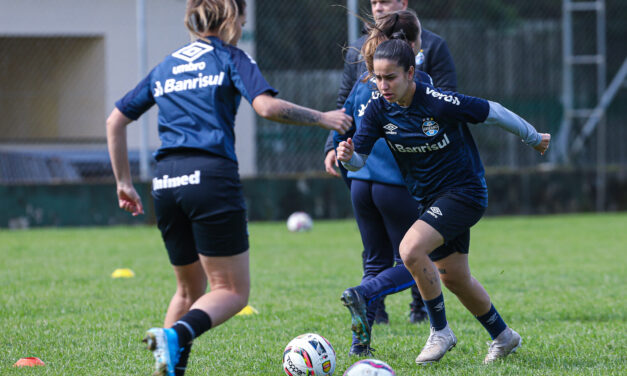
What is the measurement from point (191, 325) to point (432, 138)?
153 centimetres

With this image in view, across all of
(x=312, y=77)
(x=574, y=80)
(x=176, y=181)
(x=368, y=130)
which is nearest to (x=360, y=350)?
(x=368, y=130)

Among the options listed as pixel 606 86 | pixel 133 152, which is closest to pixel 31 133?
pixel 133 152

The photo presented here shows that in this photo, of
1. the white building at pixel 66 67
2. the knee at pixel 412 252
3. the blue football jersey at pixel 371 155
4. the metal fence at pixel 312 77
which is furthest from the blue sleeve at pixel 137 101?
the white building at pixel 66 67

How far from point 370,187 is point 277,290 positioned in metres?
2.23

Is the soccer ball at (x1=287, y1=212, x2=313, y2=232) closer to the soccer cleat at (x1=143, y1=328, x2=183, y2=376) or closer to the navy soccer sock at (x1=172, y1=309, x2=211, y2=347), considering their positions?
the navy soccer sock at (x1=172, y1=309, x2=211, y2=347)

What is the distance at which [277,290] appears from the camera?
265 inches

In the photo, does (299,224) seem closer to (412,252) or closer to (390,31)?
(390,31)

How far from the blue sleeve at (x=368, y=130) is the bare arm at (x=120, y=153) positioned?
116cm

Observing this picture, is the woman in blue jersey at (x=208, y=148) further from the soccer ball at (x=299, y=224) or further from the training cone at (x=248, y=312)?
the soccer ball at (x=299, y=224)

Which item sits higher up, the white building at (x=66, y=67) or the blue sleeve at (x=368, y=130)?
the blue sleeve at (x=368, y=130)

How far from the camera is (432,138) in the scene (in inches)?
162

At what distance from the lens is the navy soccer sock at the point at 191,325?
3365 mm

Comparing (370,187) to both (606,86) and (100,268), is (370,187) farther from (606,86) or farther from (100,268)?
(606,86)

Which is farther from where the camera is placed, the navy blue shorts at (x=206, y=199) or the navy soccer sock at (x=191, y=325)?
the navy blue shorts at (x=206, y=199)
